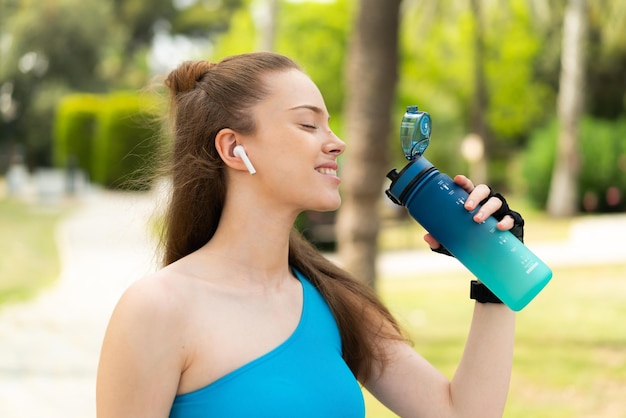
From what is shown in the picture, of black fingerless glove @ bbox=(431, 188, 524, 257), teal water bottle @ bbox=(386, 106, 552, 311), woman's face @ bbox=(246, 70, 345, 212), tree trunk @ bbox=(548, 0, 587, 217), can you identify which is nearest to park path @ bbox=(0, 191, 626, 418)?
woman's face @ bbox=(246, 70, 345, 212)

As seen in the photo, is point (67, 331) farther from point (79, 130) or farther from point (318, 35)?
point (318, 35)

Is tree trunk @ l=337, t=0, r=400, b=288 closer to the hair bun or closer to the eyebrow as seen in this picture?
the hair bun

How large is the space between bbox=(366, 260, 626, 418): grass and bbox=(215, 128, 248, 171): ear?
137 inches

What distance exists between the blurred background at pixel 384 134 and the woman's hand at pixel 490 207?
747mm

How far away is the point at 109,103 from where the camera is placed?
3012 cm

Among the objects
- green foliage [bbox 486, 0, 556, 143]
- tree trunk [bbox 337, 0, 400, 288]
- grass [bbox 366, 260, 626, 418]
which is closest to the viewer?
grass [bbox 366, 260, 626, 418]

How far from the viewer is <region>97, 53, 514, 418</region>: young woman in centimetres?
161

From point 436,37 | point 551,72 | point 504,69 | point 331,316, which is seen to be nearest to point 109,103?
point 436,37

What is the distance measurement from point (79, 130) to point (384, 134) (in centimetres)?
2613

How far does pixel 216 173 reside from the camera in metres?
1.86

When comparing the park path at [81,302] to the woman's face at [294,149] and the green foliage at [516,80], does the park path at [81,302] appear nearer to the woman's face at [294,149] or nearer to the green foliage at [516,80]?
the woman's face at [294,149]

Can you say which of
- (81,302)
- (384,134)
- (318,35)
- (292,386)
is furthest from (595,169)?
(292,386)

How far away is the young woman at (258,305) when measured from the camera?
5.29 ft

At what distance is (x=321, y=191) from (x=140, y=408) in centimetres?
55
